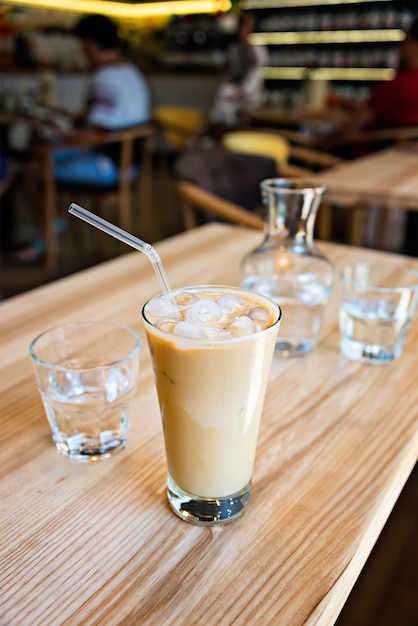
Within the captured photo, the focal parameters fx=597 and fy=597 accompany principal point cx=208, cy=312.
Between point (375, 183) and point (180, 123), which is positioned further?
point (180, 123)

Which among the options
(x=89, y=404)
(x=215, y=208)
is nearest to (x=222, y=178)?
→ (x=215, y=208)

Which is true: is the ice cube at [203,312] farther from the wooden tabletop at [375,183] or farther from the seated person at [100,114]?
the seated person at [100,114]

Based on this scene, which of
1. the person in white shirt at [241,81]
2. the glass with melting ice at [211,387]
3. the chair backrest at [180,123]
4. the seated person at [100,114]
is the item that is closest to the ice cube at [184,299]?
the glass with melting ice at [211,387]

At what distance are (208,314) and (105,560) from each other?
0.23 m

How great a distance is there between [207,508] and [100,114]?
3.59 meters

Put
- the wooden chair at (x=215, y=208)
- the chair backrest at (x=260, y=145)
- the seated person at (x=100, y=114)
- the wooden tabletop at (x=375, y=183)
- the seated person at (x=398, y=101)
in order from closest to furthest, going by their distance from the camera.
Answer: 1. the wooden chair at (x=215, y=208)
2. the wooden tabletop at (x=375, y=183)
3. the chair backrest at (x=260, y=145)
4. the seated person at (x=398, y=101)
5. the seated person at (x=100, y=114)

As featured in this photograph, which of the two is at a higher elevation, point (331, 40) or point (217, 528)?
point (331, 40)

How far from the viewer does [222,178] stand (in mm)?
2256

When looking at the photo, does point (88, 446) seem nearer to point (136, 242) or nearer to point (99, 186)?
point (136, 242)

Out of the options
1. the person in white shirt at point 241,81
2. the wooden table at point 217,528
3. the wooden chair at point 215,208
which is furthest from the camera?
the person in white shirt at point 241,81

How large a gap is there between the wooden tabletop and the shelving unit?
409 cm

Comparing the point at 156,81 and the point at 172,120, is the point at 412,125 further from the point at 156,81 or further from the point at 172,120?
the point at 156,81

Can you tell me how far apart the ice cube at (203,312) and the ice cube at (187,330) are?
0.02 metres

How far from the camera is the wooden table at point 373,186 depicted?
1.98 m
